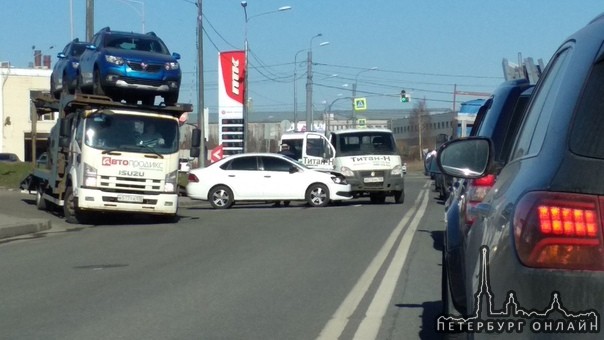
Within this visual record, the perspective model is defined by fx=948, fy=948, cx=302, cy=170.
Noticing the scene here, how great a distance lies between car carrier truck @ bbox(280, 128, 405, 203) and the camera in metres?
29.7

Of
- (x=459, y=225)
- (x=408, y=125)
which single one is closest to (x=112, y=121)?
(x=459, y=225)

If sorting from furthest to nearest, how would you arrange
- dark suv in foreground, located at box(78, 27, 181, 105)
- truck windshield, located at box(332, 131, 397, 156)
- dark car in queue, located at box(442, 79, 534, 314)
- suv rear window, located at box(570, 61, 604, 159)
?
truck windshield, located at box(332, 131, 397, 156) < dark suv in foreground, located at box(78, 27, 181, 105) < dark car in queue, located at box(442, 79, 534, 314) < suv rear window, located at box(570, 61, 604, 159)

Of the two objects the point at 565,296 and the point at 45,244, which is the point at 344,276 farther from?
the point at 565,296

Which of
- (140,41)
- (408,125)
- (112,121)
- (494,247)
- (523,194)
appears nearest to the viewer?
(523,194)

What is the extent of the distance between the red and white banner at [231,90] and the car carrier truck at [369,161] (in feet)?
36.1

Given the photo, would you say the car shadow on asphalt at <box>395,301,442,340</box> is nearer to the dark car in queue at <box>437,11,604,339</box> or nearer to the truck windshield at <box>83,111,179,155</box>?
the dark car in queue at <box>437,11,604,339</box>

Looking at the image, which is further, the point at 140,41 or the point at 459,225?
the point at 140,41

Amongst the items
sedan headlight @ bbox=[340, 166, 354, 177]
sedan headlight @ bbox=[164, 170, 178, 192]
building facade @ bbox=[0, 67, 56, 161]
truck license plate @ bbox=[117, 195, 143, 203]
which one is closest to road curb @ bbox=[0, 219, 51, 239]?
truck license plate @ bbox=[117, 195, 143, 203]

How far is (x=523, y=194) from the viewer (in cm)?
311

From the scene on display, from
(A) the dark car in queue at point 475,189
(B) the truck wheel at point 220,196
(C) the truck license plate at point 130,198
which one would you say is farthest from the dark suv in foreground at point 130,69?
(A) the dark car in queue at point 475,189

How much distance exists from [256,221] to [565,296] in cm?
1946

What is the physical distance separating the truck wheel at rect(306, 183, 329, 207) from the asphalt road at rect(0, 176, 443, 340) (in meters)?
7.76

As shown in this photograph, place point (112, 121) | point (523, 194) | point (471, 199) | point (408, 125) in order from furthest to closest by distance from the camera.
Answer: point (408, 125) < point (112, 121) < point (471, 199) < point (523, 194)

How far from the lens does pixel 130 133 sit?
21672mm
